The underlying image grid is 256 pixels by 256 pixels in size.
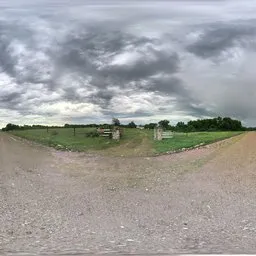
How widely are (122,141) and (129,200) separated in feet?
4.70

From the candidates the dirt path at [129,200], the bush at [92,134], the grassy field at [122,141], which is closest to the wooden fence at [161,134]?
the grassy field at [122,141]

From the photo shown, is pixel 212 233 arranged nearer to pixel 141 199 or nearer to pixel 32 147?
pixel 141 199

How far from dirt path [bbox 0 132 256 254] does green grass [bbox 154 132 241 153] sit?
9.4 inches

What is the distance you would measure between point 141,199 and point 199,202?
95 cm

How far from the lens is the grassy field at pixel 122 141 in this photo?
9.26m

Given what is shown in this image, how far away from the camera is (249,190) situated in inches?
358

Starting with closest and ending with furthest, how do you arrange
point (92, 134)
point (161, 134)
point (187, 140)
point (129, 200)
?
point (129, 200), point (161, 134), point (92, 134), point (187, 140)

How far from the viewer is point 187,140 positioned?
9.89m

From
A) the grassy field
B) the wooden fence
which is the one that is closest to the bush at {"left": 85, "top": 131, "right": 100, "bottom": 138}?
the grassy field

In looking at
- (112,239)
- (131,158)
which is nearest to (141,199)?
Answer: (131,158)

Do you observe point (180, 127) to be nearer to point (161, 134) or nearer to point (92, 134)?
point (161, 134)

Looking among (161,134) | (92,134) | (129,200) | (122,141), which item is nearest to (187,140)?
(161,134)

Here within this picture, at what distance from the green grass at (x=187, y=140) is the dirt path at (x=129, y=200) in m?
0.24

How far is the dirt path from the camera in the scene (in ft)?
18.1
